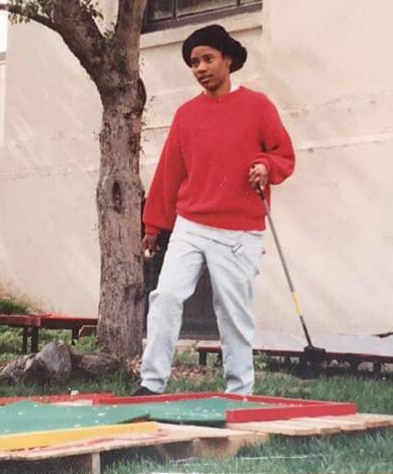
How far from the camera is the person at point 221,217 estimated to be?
19.6 ft

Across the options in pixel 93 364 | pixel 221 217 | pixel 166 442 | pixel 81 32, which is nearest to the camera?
pixel 166 442

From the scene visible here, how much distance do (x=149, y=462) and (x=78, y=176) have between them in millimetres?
9170

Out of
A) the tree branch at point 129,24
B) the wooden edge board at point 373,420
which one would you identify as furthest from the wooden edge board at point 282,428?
the tree branch at point 129,24

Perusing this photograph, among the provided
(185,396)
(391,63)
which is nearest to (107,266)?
(391,63)

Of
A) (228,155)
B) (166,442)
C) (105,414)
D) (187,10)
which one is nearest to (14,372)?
(228,155)

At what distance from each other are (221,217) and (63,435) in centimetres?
196

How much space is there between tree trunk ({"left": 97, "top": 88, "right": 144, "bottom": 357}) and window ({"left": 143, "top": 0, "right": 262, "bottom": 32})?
2993 millimetres

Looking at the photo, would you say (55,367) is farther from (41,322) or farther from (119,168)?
(41,322)

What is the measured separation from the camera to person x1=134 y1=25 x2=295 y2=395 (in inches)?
235

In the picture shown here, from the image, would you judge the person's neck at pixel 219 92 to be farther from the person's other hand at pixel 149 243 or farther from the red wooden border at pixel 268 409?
the red wooden border at pixel 268 409

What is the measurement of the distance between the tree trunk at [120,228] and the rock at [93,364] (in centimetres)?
66

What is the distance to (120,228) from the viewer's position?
923 centimetres

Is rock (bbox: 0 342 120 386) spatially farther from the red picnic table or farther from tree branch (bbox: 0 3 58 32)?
tree branch (bbox: 0 3 58 32)

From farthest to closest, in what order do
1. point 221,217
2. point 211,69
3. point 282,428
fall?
point 211,69 < point 221,217 < point 282,428
